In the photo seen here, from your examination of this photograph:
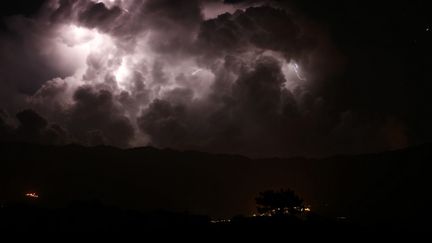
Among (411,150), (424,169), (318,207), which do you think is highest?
(411,150)

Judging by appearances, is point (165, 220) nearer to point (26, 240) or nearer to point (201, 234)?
point (201, 234)

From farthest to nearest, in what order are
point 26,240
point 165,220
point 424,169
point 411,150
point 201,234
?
point 411,150, point 424,169, point 165,220, point 201,234, point 26,240

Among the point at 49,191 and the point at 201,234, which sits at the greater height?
the point at 49,191

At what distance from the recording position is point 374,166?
197 metres

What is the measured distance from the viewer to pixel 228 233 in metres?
41.3

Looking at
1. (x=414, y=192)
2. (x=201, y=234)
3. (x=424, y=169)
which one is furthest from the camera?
(x=424, y=169)

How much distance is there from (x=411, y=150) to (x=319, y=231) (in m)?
160

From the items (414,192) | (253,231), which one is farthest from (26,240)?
(414,192)

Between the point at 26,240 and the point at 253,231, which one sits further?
the point at 253,231

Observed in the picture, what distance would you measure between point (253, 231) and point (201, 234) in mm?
4643

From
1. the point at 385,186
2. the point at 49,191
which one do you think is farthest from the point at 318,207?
the point at 49,191

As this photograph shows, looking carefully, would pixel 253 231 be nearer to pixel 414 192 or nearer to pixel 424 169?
pixel 414 192

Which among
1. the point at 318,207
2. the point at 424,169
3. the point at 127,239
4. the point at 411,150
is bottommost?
the point at 127,239

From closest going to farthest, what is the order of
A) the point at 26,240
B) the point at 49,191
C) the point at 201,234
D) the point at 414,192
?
the point at 26,240 → the point at 201,234 → the point at 414,192 → the point at 49,191
